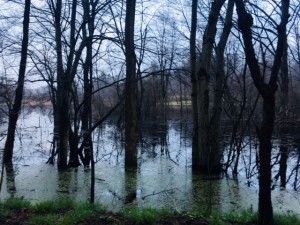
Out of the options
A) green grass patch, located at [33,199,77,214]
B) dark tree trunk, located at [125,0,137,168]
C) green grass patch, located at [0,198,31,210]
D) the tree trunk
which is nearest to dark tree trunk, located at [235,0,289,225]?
green grass patch, located at [33,199,77,214]

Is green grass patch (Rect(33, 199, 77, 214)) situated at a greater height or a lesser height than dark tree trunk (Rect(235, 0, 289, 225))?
lesser

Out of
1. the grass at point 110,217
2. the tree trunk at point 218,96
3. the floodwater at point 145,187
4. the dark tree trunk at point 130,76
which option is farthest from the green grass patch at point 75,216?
the dark tree trunk at point 130,76

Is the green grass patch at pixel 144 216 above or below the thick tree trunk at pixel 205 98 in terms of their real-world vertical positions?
below

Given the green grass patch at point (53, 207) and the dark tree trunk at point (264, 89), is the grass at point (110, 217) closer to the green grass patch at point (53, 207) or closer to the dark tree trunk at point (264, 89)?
the green grass patch at point (53, 207)

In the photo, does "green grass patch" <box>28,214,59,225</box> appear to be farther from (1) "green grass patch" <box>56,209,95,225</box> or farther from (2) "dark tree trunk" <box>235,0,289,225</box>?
(2) "dark tree trunk" <box>235,0,289,225</box>

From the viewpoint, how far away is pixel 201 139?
990 cm

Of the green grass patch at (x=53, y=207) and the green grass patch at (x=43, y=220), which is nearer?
the green grass patch at (x=43, y=220)

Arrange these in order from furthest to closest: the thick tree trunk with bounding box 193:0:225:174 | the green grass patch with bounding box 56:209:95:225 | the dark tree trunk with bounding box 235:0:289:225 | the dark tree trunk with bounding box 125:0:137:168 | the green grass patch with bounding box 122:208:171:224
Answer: the dark tree trunk with bounding box 125:0:137:168 → the thick tree trunk with bounding box 193:0:225:174 → the green grass patch with bounding box 122:208:171:224 → the green grass patch with bounding box 56:209:95:225 → the dark tree trunk with bounding box 235:0:289:225

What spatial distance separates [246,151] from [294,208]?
8.19 m

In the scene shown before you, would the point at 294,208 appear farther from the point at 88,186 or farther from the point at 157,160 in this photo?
the point at 157,160

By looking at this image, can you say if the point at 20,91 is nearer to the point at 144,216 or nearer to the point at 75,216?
the point at 75,216

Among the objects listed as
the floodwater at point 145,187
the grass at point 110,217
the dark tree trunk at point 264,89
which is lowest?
the floodwater at point 145,187

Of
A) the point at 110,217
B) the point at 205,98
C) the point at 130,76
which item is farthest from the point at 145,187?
the point at 110,217

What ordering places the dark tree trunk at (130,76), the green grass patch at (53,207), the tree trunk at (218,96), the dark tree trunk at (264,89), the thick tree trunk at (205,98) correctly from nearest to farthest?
the dark tree trunk at (264,89)
the green grass patch at (53,207)
the thick tree trunk at (205,98)
the tree trunk at (218,96)
the dark tree trunk at (130,76)
